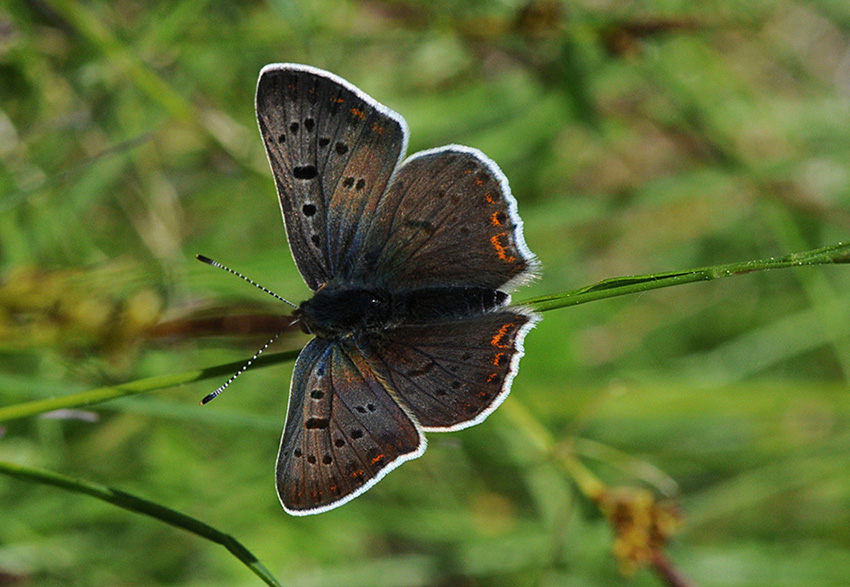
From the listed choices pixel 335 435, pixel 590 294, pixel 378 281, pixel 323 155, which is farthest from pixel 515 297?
pixel 590 294

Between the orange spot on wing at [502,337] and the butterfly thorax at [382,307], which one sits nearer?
the orange spot on wing at [502,337]

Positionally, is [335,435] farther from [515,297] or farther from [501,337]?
[515,297]

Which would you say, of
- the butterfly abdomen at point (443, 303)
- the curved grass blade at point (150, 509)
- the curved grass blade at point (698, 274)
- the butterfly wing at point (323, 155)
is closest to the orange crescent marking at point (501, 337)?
the butterfly abdomen at point (443, 303)

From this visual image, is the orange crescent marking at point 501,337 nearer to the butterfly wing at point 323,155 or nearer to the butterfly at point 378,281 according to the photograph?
the butterfly at point 378,281

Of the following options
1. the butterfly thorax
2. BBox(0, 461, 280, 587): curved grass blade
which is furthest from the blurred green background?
BBox(0, 461, 280, 587): curved grass blade

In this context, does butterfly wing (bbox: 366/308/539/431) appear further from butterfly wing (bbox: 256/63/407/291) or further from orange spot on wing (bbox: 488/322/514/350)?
butterfly wing (bbox: 256/63/407/291)

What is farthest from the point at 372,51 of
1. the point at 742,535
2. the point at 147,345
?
the point at 742,535
